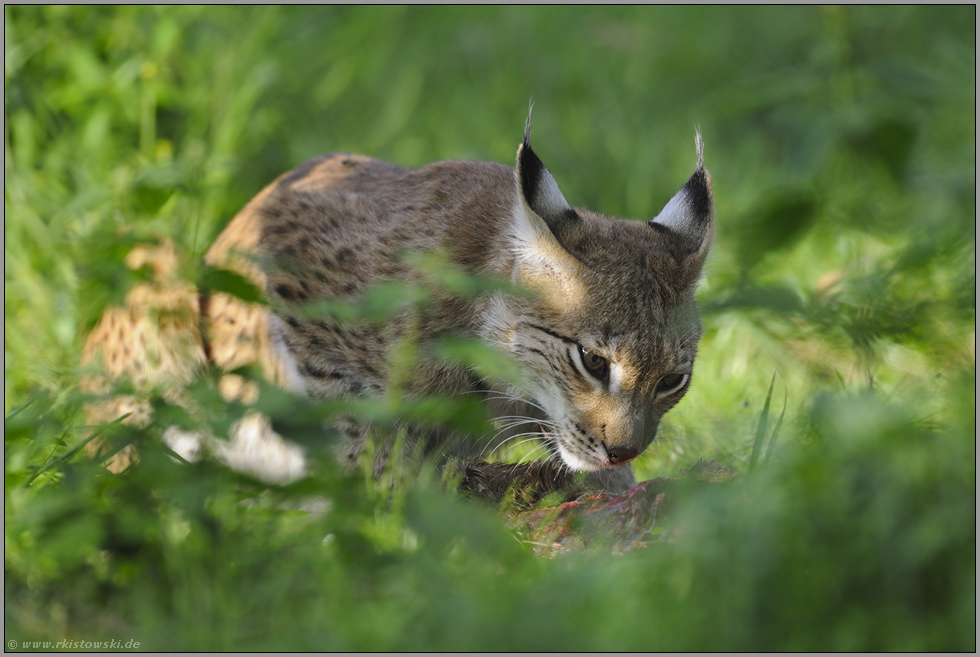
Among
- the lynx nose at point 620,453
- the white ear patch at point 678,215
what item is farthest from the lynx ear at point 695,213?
the lynx nose at point 620,453

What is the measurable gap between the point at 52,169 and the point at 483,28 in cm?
→ 342

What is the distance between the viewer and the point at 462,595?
2.21m

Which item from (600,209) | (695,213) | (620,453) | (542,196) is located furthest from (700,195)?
(600,209)

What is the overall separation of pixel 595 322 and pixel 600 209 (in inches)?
107

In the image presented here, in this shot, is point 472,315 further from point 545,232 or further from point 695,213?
point 695,213

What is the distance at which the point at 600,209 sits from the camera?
602 centimetres

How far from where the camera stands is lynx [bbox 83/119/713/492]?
344 centimetres

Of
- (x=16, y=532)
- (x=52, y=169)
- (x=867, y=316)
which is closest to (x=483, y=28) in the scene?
(x=52, y=169)

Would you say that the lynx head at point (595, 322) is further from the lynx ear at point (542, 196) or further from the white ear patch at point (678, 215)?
the white ear patch at point (678, 215)

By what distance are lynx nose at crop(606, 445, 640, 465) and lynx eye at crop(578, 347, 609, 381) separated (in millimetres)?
265

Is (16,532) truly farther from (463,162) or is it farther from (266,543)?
(463,162)

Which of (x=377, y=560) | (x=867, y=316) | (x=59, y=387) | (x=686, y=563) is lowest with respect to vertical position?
(x=59, y=387)

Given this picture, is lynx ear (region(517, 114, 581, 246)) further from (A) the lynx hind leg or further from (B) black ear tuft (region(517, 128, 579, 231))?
(A) the lynx hind leg

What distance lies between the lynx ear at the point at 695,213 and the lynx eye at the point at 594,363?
0.68 m
